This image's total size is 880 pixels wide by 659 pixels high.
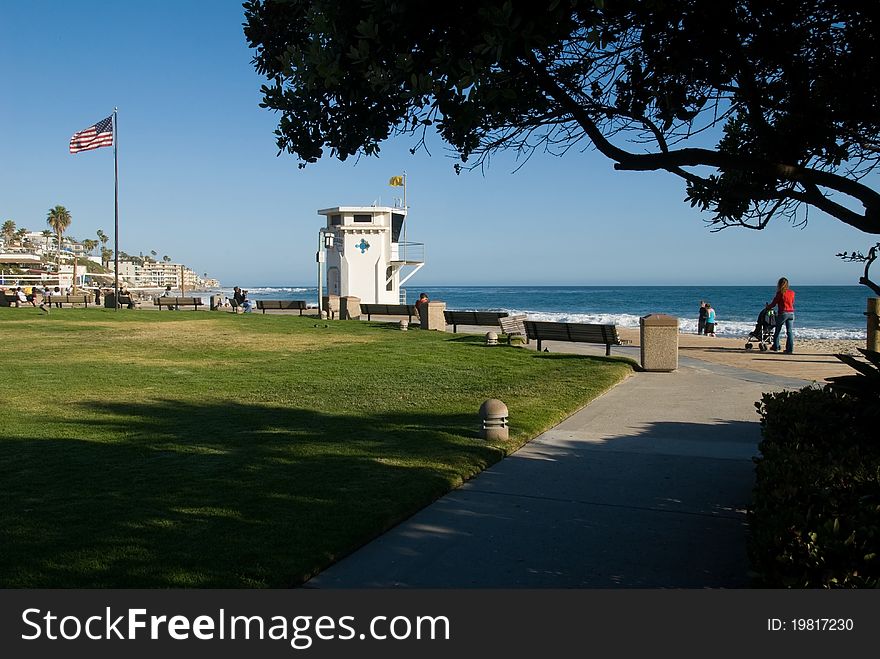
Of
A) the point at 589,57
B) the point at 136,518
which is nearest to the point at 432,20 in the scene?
the point at 589,57

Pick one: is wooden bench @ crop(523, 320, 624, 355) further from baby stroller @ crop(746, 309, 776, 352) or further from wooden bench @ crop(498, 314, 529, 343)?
baby stroller @ crop(746, 309, 776, 352)

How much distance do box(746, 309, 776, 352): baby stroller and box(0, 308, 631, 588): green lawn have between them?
6.61 m

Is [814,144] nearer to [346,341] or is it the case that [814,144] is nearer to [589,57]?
[589,57]

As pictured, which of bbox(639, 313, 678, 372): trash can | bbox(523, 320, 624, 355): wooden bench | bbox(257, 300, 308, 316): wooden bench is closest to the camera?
bbox(639, 313, 678, 372): trash can

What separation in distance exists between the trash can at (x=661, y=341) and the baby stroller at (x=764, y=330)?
6187 millimetres

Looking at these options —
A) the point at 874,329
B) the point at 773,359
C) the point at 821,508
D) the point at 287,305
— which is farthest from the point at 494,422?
the point at 287,305

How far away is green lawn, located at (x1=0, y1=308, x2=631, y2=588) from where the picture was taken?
4703 mm

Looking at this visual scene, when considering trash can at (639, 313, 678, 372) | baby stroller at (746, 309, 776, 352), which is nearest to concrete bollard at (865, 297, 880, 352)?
trash can at (639, 313, 678, 372)

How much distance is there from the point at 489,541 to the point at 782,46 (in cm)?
411

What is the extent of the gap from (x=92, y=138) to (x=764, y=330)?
2861 cm

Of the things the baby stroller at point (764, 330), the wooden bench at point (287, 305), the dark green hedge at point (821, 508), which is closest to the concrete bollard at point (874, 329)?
the baby stroller at point (764, 330)

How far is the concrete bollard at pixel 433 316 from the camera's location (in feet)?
78.1

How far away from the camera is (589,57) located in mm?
5516

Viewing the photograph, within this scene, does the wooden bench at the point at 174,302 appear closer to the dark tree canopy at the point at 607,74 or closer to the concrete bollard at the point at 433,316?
the concrete bollard at the point at 433,316
